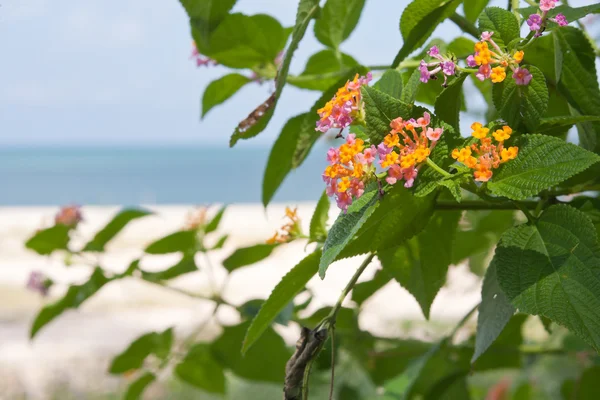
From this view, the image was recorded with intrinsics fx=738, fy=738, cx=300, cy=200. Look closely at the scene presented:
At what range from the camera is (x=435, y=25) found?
459mm

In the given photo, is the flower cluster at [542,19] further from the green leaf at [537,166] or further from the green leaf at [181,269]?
the green leaf at [181,269]

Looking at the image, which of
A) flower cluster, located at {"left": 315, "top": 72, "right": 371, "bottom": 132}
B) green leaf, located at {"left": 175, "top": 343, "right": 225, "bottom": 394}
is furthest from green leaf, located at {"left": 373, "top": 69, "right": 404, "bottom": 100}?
green leaf, located at {"left": 175, "top": 343, "right": 225, "bottom": 394}

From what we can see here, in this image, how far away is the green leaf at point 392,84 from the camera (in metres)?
0.39

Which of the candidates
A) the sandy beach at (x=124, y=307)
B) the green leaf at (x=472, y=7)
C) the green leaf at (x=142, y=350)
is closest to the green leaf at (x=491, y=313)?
the green leaf at (x=472, y=7)

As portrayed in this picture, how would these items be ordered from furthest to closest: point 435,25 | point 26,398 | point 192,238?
point 26,398 < point 192,238 < point 435,25

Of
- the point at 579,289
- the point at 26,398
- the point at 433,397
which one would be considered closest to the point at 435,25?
the point at 579,289

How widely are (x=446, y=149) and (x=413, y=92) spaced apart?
0.11ft

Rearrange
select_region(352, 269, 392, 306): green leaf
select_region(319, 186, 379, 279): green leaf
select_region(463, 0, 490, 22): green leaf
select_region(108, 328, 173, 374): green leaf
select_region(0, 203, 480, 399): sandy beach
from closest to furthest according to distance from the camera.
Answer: select_region(319, 186, 379, 279): green leaf < select_region(463, 0, 490, 22): green leaf < select_region(352, 269, 392, 306): green leaf < select_region(108, 328, 173, 374): green leaf < select_region(0, 203, 480, 399): sandy beach

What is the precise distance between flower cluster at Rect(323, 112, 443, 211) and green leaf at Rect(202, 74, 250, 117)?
320 mm

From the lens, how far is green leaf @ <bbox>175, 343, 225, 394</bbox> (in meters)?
0.90

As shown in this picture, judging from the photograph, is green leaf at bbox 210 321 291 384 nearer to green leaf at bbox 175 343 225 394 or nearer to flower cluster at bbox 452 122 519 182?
green leaf at bbox 175 343 225 394

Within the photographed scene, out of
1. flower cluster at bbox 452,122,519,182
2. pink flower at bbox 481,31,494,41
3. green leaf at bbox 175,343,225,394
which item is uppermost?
pink flower at bbox 481,31,494,41

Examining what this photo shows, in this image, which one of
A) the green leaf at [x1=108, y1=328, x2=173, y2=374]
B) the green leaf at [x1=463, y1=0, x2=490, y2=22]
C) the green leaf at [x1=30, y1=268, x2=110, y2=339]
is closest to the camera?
the green leaf at [x1=463, y1=0, x2=490, y2=22]

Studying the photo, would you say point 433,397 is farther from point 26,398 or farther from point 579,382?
point 26,398
